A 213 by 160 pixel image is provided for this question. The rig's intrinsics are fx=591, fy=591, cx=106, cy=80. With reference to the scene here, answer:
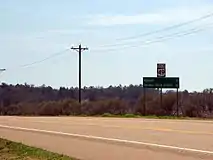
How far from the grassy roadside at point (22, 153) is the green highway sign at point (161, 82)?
100 feet

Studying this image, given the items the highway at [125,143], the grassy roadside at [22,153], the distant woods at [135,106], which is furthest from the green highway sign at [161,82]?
the grassy roadside at [22,153]

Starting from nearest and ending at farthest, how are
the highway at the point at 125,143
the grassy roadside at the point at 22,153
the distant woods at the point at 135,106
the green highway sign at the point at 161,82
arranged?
the highway at the point at 125,143 < the grassy roadside at the point at 22,153 < the green highway sign at the point at 161,82 < the distant woods at the point at 135,106

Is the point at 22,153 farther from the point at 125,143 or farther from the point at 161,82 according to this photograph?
the point at 161,82

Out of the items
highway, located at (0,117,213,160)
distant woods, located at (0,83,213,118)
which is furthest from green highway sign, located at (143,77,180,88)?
highway, located at (0,117,213,160)

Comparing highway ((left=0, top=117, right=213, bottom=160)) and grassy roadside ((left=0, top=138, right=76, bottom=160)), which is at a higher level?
highway ((left=0, top=117, right=213, bottom=160))

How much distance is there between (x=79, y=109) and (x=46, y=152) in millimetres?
49339

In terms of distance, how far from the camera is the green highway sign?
51.5m

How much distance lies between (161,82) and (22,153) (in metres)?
33.9

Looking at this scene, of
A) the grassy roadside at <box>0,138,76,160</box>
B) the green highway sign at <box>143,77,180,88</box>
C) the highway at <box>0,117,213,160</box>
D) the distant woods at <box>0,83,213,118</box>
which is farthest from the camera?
the distant woods at <box>0,83,213,118</box>

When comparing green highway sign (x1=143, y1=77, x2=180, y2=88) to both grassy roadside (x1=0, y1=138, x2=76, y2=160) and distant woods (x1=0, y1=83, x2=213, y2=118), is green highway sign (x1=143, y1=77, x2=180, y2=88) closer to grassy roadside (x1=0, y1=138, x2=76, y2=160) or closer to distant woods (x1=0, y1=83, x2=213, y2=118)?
distant woods (x1=0, y1=83, x2=213, y2=118)

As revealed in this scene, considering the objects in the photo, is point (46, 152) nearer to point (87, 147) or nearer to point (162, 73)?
point (87, 147)

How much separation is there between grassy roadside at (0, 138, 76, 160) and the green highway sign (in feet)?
100

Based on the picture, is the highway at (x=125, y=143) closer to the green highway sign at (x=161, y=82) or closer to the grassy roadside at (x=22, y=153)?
the grassy roadside at (x=22, y=153)

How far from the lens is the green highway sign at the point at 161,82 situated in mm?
51525
